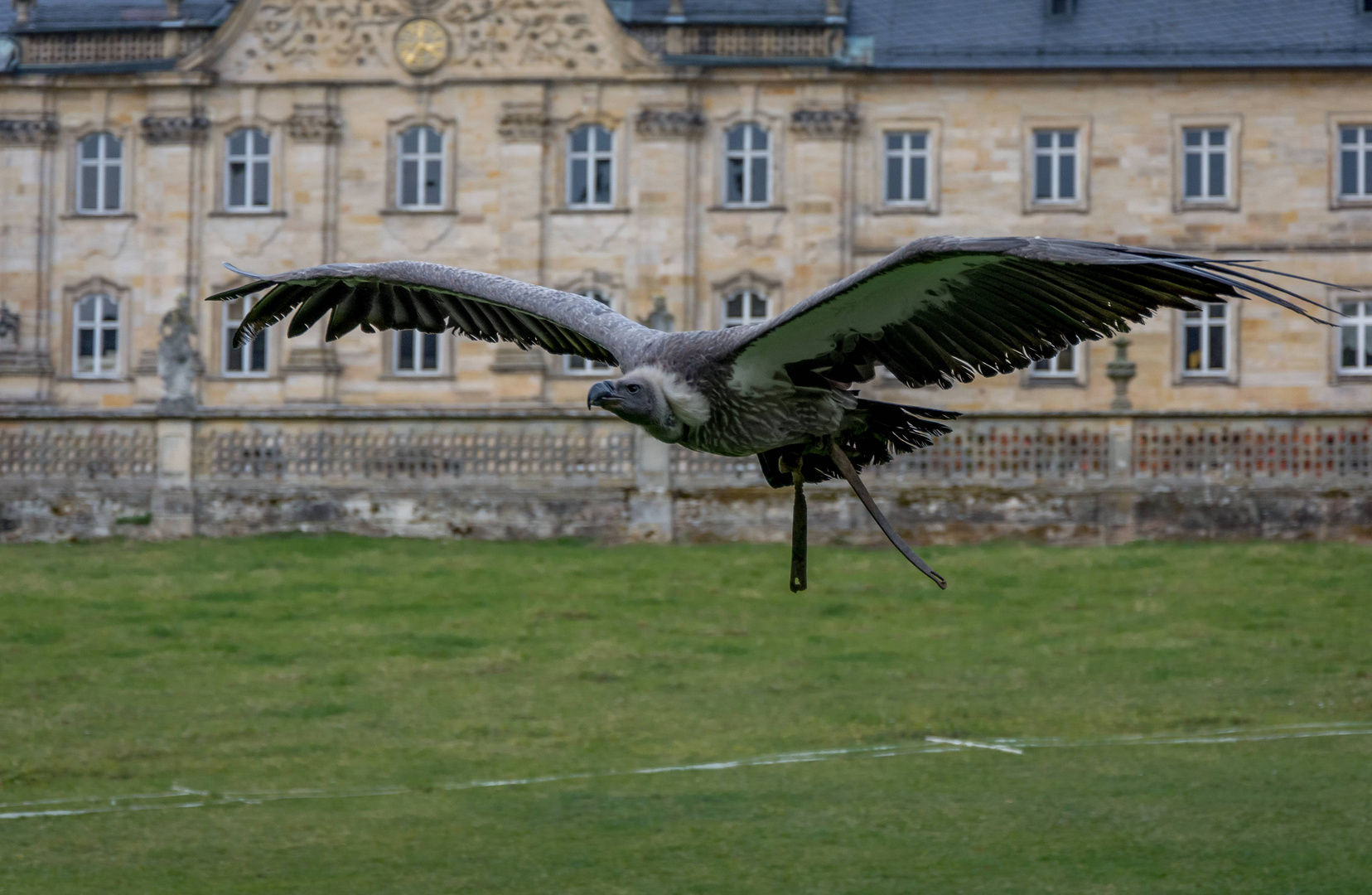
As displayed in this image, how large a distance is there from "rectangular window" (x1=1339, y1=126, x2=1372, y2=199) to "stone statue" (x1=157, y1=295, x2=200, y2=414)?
25.5 m

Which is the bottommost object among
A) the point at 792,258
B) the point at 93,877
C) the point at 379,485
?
the point at 93,877

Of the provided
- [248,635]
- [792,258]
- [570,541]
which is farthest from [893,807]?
[792,258]

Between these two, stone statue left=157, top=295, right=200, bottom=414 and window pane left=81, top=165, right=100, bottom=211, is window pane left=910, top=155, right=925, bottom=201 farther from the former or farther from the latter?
window pane left=81, top=165, right=100, bottom=211

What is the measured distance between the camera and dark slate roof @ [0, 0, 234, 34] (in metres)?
46.7

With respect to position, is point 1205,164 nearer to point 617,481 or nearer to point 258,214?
point 617,481

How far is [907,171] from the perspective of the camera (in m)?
45.8

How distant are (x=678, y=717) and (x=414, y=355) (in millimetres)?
26902

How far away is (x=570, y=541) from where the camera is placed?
3250 cm

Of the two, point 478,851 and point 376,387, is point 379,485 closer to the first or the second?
point 376,387

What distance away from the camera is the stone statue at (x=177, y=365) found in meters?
33.8

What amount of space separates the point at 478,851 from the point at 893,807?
3.56 metres

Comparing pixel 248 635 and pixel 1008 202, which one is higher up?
pixel 1008 202

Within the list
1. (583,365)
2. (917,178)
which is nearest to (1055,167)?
(917,178)

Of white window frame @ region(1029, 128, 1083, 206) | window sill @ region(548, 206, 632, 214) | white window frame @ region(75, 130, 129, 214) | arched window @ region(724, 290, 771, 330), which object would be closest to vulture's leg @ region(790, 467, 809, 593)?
arched window @ region(724, 290, 771, 330)
